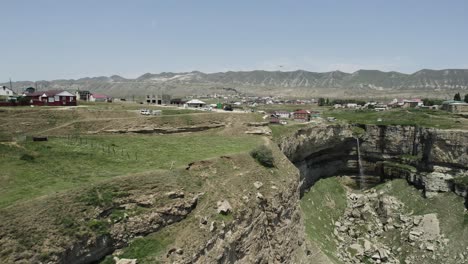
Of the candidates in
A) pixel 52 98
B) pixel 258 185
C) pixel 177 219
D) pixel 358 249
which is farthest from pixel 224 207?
pixel 52 98

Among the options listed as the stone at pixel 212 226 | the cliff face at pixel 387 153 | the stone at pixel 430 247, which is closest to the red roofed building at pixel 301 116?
the cliff face at pixel 387 153

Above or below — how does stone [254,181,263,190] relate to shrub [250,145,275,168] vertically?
below

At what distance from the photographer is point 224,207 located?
3412cm

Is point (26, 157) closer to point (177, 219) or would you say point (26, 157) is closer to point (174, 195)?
point (174, 195)

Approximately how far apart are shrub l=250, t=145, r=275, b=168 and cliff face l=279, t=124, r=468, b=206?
51.2ft

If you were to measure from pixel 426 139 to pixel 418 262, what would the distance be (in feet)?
96.3

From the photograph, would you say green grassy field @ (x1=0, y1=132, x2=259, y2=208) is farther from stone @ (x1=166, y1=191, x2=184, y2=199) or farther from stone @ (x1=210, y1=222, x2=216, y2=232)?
stone @ (x1=210, y1=222, x2=216, y2=232)

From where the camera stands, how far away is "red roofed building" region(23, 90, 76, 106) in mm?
65062

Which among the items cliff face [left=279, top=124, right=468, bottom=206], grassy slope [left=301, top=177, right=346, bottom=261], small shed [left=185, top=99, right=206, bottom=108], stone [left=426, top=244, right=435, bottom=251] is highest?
small shed [left=185, top=99, right=206, bottom=108]

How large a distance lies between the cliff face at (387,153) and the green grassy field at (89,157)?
1795cm

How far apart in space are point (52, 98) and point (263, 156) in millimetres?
39881

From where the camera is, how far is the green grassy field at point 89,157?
29844mm

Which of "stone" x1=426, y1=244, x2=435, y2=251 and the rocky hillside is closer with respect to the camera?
"stone" x1=426, y1=244, x2=435, y2=251

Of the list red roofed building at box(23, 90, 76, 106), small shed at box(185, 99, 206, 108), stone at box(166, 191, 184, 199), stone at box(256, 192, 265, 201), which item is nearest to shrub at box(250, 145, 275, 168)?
stone at box(256, 192, 265, 201)
